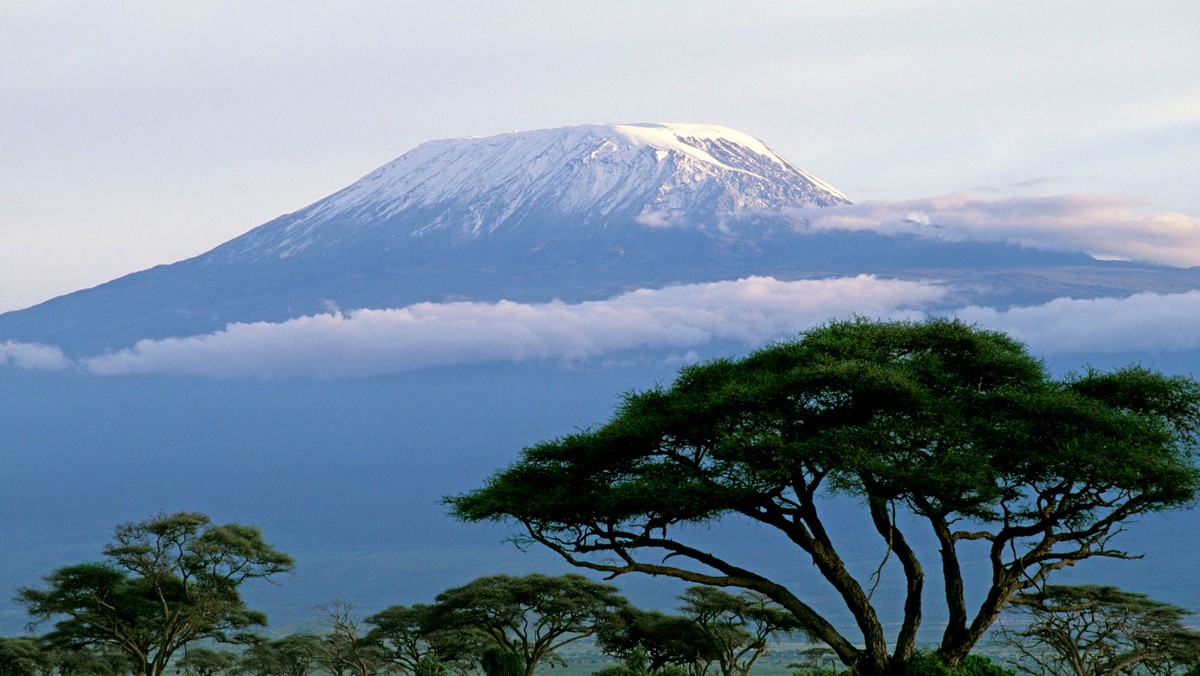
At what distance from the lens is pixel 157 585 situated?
1779 inches

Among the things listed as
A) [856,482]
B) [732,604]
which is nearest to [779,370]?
[856,482]

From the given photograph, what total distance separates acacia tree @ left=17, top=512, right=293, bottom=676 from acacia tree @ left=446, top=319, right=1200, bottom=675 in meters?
19.0

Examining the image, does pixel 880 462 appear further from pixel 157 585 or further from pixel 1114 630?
pixel 157 585

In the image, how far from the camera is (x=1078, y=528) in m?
30.1

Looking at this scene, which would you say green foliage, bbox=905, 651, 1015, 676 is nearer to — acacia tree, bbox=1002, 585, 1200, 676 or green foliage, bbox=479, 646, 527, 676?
acacia tree, bbox=1002, 585, 1200, 676

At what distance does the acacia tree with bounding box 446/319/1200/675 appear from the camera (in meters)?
26.8

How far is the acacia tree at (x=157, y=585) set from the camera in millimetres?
45750

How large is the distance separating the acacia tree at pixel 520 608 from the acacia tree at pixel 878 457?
19.1 m

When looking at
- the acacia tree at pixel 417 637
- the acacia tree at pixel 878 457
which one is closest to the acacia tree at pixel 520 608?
the acacia tree at pixel 417 637

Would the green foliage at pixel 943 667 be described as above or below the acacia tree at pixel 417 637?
above

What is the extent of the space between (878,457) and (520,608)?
26.0 m

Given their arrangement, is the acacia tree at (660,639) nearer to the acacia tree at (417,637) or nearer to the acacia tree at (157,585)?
the acacia tree at (417,637)

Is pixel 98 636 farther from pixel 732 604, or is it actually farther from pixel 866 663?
pixel 866 663

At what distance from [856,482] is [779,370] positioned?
3.87 meters
